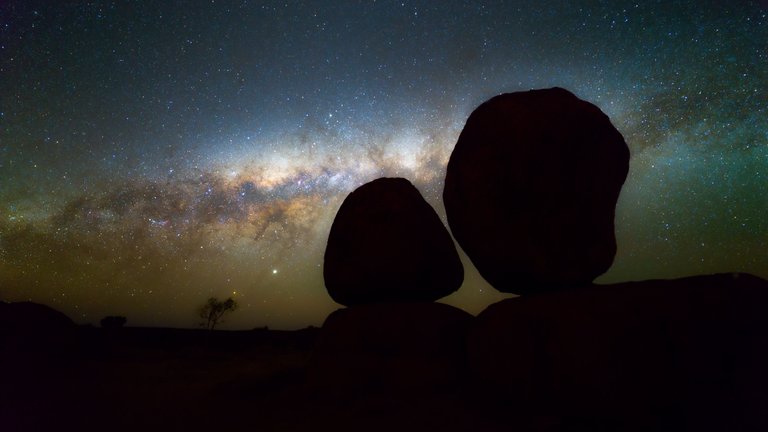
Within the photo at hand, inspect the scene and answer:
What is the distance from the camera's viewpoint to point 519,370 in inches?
220

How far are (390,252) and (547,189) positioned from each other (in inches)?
130

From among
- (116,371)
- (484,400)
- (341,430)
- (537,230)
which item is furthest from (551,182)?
(116,371)

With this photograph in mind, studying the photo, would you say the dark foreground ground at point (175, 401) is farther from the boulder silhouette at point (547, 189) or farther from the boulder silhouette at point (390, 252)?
the boulder silhouette at point (547, 189)

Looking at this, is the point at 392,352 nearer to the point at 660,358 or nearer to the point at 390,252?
the point at 390,252

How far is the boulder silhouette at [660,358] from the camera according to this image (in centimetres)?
451

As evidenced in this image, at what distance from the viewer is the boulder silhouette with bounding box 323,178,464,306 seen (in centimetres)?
830

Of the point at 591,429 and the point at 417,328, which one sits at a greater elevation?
the point at 417,328

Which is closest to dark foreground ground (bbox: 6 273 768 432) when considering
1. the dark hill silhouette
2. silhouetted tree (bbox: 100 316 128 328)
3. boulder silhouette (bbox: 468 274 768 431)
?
boulder silhouette (bbox: 468 274 768 431)

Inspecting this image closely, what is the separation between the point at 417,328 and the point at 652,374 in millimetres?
3707

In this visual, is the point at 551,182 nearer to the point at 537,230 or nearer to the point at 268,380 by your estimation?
the point at 537,230

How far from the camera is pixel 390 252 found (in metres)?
8.30

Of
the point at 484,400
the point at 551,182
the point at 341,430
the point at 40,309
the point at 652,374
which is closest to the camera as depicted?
the point at 652,374

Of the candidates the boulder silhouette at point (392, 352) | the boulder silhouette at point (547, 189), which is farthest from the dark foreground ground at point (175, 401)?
A: the boulder silhouette at point (547, 189)

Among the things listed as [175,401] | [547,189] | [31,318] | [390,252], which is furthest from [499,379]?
[31,318]
